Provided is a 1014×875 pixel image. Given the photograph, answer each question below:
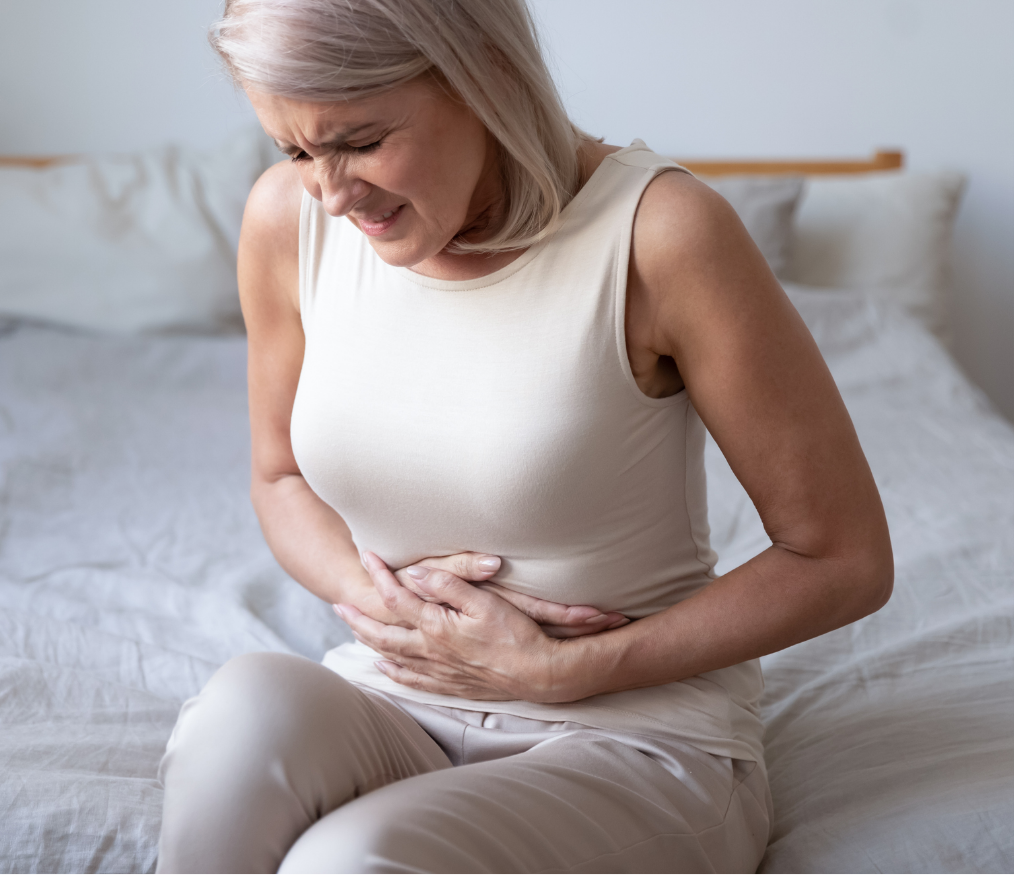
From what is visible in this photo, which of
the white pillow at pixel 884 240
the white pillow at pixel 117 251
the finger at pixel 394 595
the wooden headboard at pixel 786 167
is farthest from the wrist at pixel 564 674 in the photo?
the wooden headboard at pixel 786 167

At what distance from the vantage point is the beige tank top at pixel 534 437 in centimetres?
76

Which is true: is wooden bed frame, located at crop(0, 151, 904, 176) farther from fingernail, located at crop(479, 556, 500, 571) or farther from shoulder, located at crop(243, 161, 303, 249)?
fingernail, located at crop(479, 556, 500, 571)

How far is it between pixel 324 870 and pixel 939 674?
2.38 ft

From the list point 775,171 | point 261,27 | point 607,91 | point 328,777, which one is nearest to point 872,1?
point 775,171

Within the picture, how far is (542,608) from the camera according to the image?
81 cm

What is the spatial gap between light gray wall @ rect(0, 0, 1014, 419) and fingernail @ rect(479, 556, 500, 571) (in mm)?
1857

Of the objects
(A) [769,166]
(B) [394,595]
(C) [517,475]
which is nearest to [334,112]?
(C) [517,475]

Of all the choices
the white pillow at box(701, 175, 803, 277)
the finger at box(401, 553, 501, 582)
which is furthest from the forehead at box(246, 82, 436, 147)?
the white pillow at box(701, 175, 803, 277)

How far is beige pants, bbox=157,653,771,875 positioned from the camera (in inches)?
24.6

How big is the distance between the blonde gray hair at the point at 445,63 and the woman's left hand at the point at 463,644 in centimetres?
30

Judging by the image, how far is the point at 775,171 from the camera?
7.99ft

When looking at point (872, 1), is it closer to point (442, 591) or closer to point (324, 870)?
point (442, 591)

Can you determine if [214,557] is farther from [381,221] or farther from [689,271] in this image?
[689,271]

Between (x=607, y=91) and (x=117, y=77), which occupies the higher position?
(x=607, y=91)
